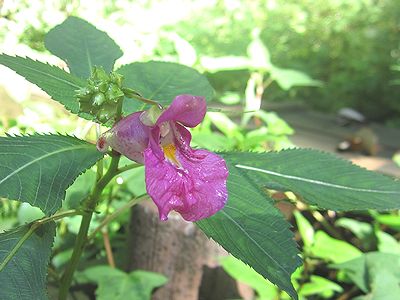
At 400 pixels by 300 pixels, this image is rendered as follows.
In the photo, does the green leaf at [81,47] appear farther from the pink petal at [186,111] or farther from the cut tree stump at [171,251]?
the cut tree stump at [171,251]

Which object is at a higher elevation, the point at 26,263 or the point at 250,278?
the point at 250,278

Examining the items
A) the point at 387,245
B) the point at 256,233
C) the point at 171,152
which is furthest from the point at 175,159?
the point at 387,245

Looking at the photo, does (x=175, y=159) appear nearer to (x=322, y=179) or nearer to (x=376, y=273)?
(x=322, y=179)

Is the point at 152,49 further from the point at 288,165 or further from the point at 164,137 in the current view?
the point at 164,137

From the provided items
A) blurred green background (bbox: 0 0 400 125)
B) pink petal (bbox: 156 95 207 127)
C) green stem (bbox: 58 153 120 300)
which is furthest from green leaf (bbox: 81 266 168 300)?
blurred green background (bbox: 0 0 400 125)

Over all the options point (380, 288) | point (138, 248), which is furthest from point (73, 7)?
point (380, 288)

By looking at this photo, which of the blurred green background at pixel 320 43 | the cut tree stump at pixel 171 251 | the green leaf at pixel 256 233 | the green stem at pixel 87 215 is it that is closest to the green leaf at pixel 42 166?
the green stem at pixel 87 215

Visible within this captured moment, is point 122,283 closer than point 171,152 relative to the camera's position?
No

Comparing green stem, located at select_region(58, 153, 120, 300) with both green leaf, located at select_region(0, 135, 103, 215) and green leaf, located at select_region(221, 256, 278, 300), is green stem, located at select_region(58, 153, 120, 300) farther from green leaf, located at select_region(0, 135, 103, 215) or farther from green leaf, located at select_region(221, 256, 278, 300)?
green leaf, located at select_region(221, 256, 278, 300)
